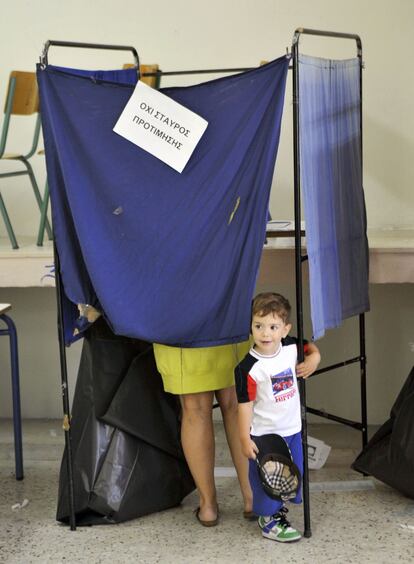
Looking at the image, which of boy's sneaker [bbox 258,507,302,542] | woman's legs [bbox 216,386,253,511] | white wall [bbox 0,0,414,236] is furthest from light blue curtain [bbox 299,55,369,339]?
white wall [bbox 0,0,414,236]

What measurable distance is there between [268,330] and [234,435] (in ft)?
1.76

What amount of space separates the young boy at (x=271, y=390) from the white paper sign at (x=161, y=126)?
0.54m

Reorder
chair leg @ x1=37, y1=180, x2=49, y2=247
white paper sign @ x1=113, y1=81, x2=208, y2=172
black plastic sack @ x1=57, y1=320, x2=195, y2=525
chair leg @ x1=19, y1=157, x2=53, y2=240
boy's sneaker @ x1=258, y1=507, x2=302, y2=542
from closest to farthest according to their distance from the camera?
white paper sign @ x1=113, y1=81, x2=208, y2=172 < boy's sneaker @ x1=258, y1=507, x2=302, y2=542 < black plastic sack @ x1=57, y1=320, x2=195, y2=525 < chair leg @ x1=37, y1=180, x2=49, y2=247 < chair leg @ x1=19, y1=157, x2=53, y2=240

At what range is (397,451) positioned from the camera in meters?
3.42

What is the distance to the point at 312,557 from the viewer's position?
300cm

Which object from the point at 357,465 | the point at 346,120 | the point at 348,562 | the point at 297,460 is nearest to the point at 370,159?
the point at 346,120

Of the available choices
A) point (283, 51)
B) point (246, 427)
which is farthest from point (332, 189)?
point (283, 51)

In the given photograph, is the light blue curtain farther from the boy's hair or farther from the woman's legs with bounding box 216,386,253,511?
the woman's legs with bounding box 216,386,253,511

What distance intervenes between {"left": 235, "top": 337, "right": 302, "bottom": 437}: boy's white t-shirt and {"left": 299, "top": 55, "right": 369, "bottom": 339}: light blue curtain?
14 cm

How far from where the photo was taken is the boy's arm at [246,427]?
298 centimetres

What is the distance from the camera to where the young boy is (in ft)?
9.76

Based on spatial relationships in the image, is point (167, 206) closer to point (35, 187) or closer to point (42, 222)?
point (42, 222)

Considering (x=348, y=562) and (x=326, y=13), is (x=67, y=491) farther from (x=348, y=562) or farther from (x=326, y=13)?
(x=326, y=13)

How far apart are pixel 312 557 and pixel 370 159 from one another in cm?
200
